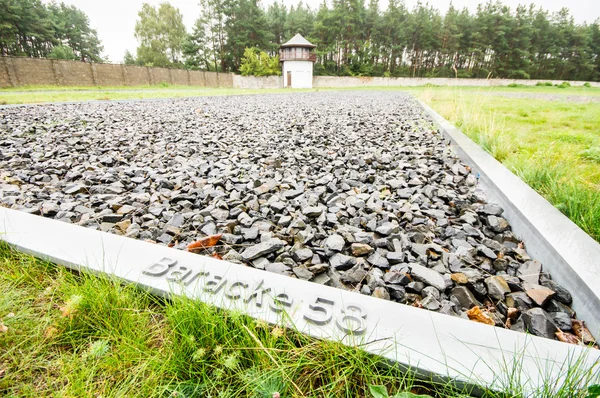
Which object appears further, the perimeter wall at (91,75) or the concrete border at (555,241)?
the perimeter wall at (91,75)

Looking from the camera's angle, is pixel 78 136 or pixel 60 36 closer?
pixel 78 136

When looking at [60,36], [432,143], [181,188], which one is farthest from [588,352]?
[60,36]

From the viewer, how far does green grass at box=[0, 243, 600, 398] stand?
0.63m

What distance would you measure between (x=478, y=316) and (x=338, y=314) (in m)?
0.52

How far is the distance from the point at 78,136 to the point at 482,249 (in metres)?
4.04

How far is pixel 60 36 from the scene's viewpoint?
3653 cm

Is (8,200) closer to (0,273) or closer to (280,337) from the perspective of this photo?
(0,273)

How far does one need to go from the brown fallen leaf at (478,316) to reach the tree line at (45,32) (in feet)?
130

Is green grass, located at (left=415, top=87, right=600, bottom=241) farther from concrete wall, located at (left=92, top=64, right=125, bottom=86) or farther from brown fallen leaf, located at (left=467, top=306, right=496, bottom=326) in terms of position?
concrete wall, located at (left=92, top=64, right=125, bottom=86)

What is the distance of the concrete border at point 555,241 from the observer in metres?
0.89

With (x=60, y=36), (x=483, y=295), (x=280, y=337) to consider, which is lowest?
(x=483, y=295)

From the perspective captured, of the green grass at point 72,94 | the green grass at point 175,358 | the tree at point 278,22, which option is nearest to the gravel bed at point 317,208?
the green grass at point 175,358

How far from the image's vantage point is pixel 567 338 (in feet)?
2.78

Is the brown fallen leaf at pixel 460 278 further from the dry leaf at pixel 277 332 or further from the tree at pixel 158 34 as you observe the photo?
the tree at pixel 158 34
